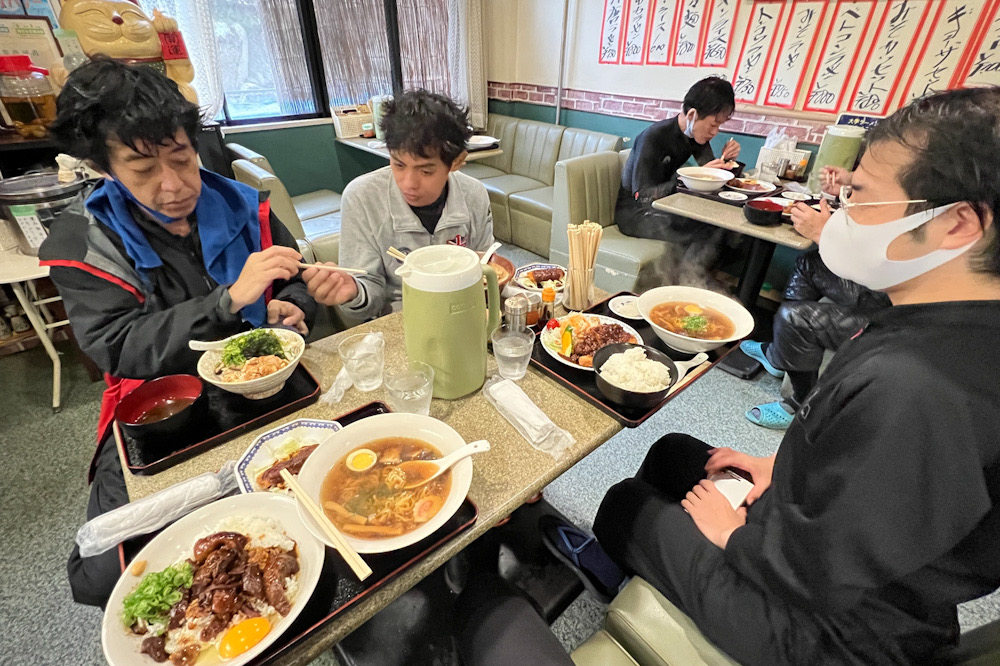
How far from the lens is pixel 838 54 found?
3035mm

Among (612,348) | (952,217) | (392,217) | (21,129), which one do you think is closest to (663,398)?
(612,348)

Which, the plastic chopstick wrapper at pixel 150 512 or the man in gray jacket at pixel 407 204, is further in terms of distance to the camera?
the man in gray jacket at pixel 407 204

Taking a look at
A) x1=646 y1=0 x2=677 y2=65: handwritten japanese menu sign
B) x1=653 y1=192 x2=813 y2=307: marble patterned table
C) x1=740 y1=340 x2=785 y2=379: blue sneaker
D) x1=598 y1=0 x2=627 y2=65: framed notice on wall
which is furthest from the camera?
x1=598 y1=0 x2=627 y2=65: framed notice on wall

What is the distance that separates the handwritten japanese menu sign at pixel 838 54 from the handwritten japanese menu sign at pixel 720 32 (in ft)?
2.07

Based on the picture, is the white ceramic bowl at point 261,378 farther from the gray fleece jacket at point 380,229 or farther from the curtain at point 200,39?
the curtain at point 200,39

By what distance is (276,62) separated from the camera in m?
4.24

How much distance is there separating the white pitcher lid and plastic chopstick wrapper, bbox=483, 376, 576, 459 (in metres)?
0.28

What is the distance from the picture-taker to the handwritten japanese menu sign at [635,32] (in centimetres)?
381

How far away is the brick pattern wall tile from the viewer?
3303 mm

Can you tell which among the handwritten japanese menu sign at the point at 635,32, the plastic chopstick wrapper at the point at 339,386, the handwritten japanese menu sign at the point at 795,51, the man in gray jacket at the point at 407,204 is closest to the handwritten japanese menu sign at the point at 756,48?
the handwritten japanese menu sign at the point at 795,51

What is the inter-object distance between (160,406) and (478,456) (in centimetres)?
72

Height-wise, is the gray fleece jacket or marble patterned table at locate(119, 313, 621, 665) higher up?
the gray fleece jacket

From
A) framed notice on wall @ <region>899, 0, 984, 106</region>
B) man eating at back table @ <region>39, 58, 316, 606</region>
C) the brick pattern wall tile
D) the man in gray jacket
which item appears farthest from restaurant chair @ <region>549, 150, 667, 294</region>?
man eating at back table @ <region>39, 58, 316, 606</region>

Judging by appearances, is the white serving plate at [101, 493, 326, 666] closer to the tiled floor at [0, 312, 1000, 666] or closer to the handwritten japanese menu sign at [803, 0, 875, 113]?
the tiled floor at [0, 312, 1000, 666]
